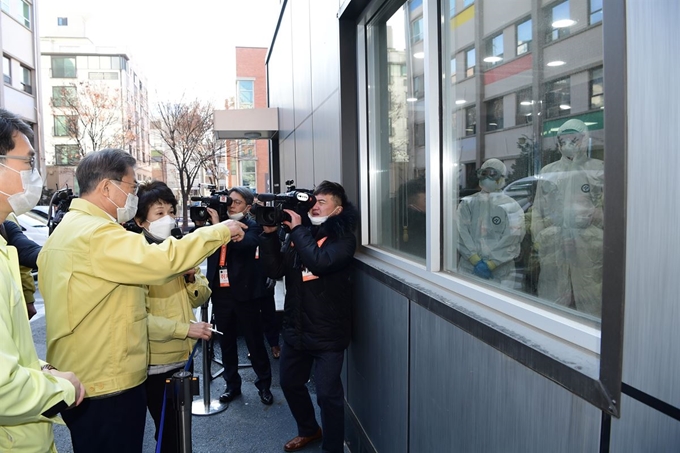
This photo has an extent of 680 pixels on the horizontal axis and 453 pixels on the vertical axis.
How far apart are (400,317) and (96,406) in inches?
64.5

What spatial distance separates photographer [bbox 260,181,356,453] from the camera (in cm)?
336

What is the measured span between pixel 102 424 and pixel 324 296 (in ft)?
5.14

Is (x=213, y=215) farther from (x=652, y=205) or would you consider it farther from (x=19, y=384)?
(x=652, y=205)

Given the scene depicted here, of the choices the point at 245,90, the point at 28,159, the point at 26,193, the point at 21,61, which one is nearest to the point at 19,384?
the point at 26,193

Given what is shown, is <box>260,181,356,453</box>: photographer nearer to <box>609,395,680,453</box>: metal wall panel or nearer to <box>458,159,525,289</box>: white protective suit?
<box>458,159,525,289</box>: white protective suit

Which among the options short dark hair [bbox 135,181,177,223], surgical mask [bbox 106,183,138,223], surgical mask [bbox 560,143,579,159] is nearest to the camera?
surgical mask [bbox 560,143,579,159]

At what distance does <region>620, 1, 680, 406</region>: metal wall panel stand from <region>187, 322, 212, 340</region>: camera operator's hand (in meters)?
2.38

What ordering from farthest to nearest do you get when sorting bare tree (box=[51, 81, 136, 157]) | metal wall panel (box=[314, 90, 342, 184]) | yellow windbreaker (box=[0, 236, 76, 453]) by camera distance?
1. bare tree (box=[51, 81, 136, 157])
2. metal wall panel (box=[314, 90, 342, 184])
3. yellow windbreaker (box=[0, 236, 76, 453])

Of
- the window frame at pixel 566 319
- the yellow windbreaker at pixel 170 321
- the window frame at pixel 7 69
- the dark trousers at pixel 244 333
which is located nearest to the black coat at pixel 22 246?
the dark trousers at pixel 244 333

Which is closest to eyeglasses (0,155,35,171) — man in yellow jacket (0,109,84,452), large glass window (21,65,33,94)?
man in yellow jacket (0,109,84,452)

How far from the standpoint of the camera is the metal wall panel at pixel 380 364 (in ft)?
9.44

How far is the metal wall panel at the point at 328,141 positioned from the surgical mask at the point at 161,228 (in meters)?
1.50

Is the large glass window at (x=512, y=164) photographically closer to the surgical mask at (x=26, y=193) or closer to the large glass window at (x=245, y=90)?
the surgical mask at (x=26, y=193)

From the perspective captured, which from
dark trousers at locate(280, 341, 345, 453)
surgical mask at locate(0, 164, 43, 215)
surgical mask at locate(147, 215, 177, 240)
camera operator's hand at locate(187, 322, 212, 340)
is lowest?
dark trousers at locate(280, 341, 345, 453)
